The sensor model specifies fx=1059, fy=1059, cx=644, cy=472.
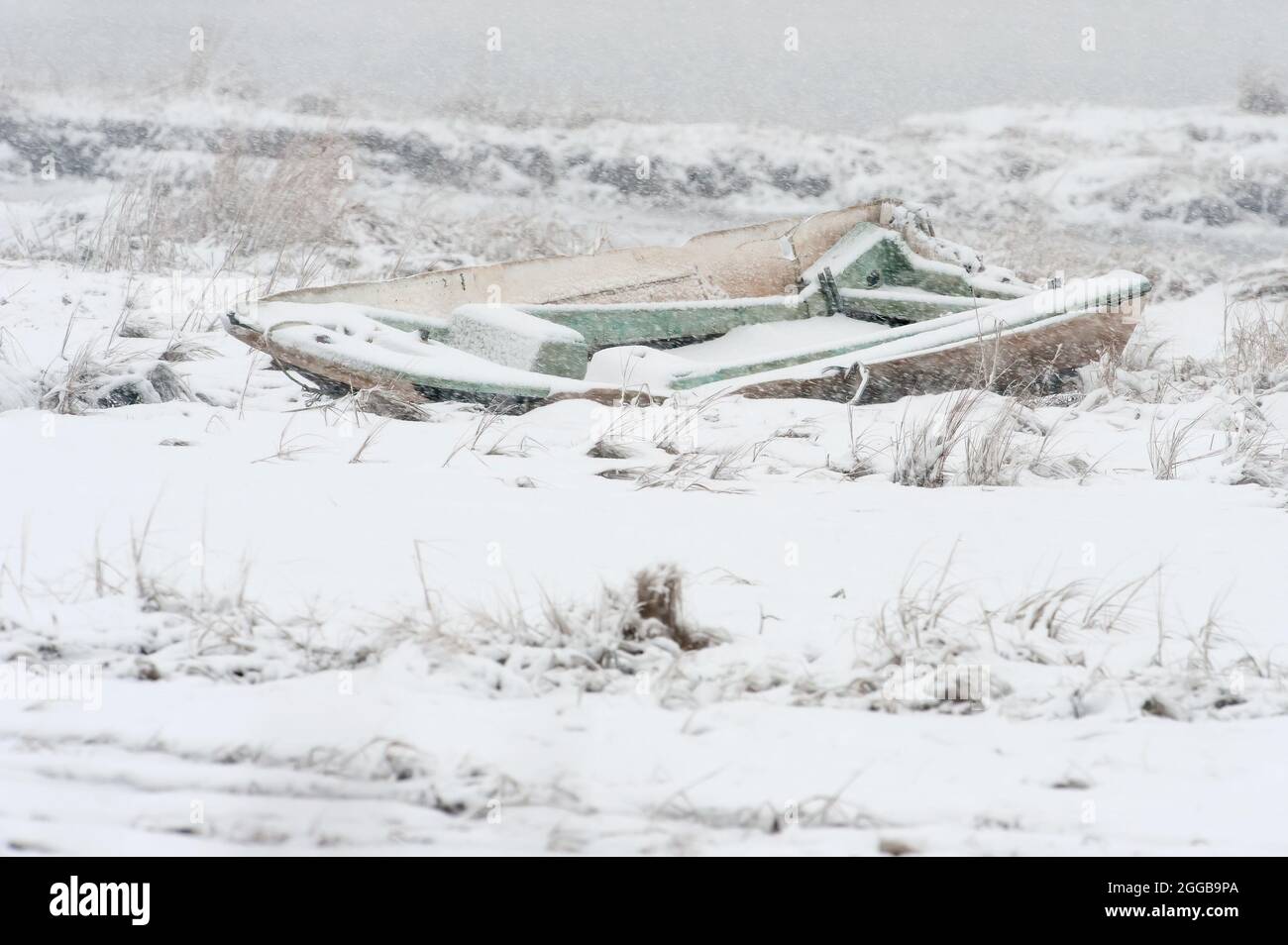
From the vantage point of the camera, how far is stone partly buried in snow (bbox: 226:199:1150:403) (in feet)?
13.1

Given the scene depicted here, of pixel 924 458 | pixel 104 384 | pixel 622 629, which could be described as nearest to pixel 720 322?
pixel 924 458

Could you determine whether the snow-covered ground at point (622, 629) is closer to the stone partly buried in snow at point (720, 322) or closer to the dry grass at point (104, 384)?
the dry grass at point (104, 384)

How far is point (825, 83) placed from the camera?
16.1m

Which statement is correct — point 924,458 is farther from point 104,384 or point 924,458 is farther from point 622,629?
point 104,384

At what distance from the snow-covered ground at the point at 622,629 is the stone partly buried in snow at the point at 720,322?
28 centimetres

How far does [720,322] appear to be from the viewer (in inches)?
215

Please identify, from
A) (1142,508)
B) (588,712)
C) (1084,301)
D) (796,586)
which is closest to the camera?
(588,712)

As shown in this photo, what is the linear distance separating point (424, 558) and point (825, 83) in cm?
1541

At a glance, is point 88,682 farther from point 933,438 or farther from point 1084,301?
point 1084,301

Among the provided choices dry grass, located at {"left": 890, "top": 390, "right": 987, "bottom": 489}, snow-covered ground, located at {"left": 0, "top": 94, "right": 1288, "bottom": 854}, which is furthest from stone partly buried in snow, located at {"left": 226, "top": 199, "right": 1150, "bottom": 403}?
dry grass, located at {"left": 890, "top": 390, "right": 987, "bottom": 489}

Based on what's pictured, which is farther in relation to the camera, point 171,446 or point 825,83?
point 825,83

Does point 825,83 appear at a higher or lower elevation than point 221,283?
higher

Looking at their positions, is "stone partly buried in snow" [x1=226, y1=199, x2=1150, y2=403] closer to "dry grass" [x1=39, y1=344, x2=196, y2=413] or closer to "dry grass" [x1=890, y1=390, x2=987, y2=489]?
"dry grass" [x1=39, y1=344, x2=196, y2=413]
